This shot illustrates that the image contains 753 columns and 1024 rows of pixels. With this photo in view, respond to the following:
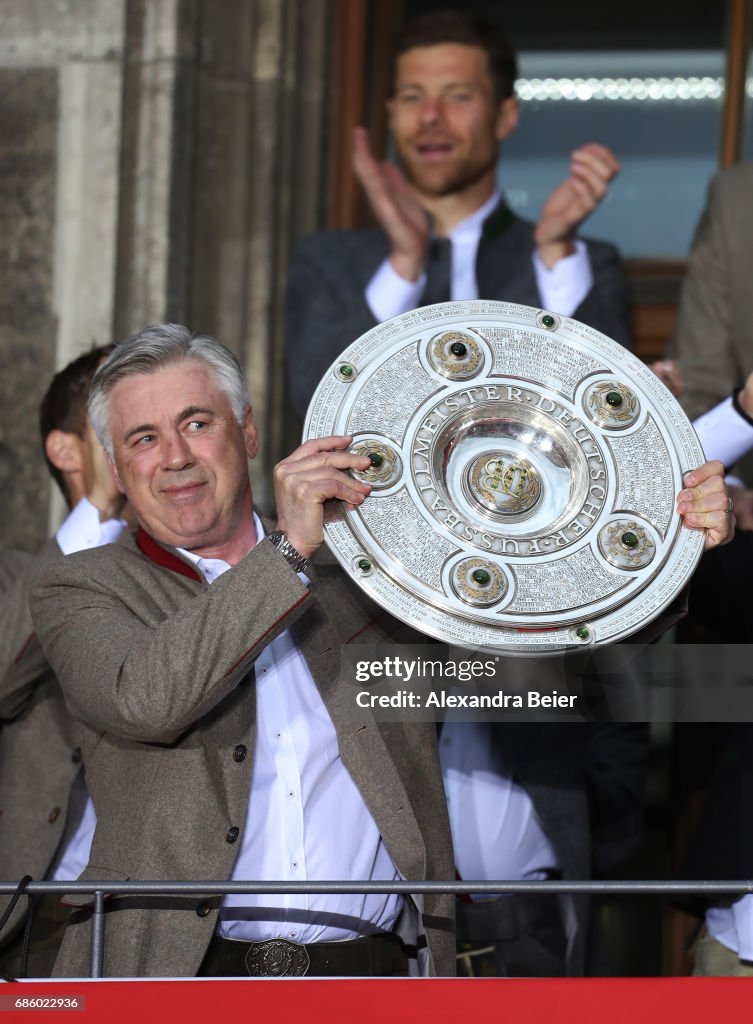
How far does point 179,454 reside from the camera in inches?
93.4

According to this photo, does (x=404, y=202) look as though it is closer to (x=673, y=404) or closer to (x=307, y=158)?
(x=307, y=158)

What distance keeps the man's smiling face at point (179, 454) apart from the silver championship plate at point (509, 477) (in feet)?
0.85

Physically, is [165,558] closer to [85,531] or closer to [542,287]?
[85,531]

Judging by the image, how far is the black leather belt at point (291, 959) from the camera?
2287 millimetres

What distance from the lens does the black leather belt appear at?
2.29 m

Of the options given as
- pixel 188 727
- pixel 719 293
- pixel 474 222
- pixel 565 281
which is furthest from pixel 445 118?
pixel 188 727

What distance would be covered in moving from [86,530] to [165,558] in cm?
63

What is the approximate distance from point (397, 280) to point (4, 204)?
1272mm

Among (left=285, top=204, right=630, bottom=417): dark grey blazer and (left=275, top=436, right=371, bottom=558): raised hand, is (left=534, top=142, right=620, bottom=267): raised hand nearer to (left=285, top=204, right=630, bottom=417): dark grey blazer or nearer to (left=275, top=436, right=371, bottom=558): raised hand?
(left=285, top=204, right=630, bottom=417): dark grey blazer

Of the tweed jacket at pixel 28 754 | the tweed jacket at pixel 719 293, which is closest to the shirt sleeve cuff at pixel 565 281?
the tweed jacket at pixel 719 293

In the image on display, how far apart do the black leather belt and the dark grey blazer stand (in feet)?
3.13

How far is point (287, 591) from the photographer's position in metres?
2.18

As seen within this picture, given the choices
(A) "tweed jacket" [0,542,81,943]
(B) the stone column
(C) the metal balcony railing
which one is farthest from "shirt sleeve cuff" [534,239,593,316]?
(C) the metal balcony railing

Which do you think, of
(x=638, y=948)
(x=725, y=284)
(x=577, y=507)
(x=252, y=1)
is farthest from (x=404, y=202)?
(x=638, y=948)
